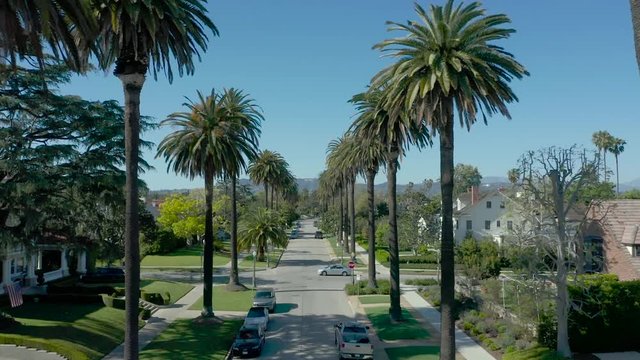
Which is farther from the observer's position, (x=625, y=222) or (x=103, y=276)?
(x=103, y=276)

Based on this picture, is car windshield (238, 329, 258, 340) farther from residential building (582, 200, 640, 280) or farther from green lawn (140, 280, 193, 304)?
residential building (582, 200, 640, 280)

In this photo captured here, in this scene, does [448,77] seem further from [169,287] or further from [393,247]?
[169,287]

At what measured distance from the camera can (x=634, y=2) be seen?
37.5 ft

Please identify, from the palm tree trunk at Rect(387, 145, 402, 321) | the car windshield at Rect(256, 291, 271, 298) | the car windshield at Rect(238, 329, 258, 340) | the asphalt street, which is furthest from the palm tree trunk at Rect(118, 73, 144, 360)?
the car windshield at Rect(256, 291, 271, 298)

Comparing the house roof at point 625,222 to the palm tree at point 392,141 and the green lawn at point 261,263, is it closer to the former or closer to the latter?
the palm tree at point 392,141

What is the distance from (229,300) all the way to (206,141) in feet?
45.0

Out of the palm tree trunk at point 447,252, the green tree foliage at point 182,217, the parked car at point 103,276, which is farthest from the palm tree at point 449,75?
the green tree foliage at point 182,217

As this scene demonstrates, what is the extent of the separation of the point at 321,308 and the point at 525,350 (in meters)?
16.8

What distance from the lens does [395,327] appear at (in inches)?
1198

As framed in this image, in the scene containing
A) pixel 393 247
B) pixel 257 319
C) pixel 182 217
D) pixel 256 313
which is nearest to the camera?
pixel 257 319

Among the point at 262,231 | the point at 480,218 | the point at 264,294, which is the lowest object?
the point at 264,294

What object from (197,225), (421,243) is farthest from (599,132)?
(197,225)

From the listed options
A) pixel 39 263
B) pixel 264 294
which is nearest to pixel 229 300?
pixel 264 294

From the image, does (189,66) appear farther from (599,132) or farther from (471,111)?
(599,132)
